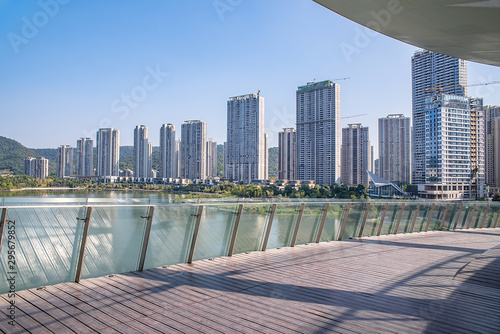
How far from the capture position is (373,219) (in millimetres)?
8953

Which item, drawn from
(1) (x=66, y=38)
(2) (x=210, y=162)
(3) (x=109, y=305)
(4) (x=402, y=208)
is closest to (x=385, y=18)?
(3) (x=109, y=305)

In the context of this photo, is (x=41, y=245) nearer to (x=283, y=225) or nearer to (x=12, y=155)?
(x=283, y=225)

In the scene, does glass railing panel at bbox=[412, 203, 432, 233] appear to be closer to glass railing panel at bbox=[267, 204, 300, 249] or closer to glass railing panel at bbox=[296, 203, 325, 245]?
glass railing panel at bbox=[296, 203, 325, 245]

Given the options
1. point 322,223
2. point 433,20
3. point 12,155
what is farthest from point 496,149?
point 12,155

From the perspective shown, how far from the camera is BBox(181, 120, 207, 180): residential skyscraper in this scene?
110 metres

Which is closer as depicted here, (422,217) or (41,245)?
(41,245)

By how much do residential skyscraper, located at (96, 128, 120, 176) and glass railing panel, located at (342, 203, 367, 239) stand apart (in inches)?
3399

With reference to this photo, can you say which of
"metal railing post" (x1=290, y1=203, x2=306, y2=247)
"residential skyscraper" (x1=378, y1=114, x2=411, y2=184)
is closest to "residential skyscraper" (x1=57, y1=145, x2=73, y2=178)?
"residential skyscraper" (x1=378, y1=114, x2=411, y2=184)

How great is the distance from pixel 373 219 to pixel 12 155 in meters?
84.4

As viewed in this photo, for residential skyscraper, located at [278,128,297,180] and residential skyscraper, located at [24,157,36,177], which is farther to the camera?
residential skyscraper, located at [278,128,297,180]

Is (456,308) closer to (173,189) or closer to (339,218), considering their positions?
(339,218)

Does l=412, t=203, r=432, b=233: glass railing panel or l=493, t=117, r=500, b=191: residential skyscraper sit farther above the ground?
l=493, t=117, r=500, b=191: residential skyscraper

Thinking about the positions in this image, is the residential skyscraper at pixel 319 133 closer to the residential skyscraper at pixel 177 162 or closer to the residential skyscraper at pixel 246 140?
the residential skyscraper at pixel 246 140

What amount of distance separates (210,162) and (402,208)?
377 feet
